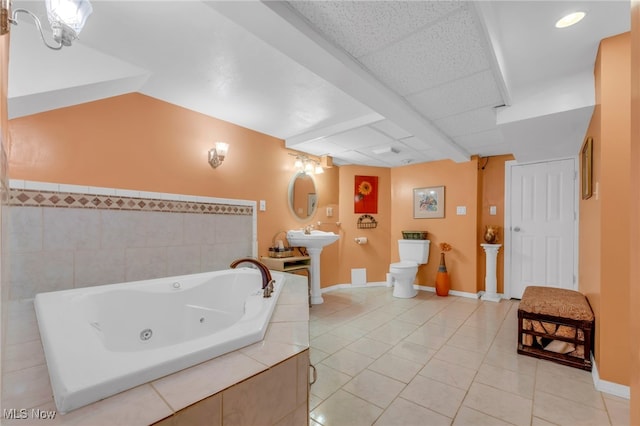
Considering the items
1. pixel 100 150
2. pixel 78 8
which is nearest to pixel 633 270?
pixel 78 8

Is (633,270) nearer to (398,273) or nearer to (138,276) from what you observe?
(138,276)

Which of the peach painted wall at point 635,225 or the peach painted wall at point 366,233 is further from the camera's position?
the peach painted wall at point 366,233

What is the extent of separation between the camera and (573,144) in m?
2.79

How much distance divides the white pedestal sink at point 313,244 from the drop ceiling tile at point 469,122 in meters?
1.79

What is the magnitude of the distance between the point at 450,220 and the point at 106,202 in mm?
4065

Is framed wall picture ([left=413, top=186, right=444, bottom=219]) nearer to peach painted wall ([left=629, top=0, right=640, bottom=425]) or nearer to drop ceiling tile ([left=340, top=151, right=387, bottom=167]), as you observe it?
drop ceiling tile ([left=340, top=151, right=387, bottom=167])

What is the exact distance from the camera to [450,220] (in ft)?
13.2

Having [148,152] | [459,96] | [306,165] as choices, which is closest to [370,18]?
[459,96]

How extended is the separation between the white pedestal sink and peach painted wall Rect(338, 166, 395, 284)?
837 millimetres

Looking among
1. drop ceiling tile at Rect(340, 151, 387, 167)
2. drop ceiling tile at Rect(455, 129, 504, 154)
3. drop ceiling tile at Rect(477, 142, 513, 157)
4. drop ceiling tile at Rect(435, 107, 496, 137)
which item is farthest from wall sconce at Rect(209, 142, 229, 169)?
drop ceiling tile at Rect(477, 142, 513, 157)

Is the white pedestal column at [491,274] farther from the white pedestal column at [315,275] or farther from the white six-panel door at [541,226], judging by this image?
the white pedestal column at [315,275]

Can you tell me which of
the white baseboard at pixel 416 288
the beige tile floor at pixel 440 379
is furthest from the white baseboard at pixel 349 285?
the beige tile floor at pixel 440 379

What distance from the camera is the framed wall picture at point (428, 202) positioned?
13.5ft

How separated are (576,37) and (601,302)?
1618mm
